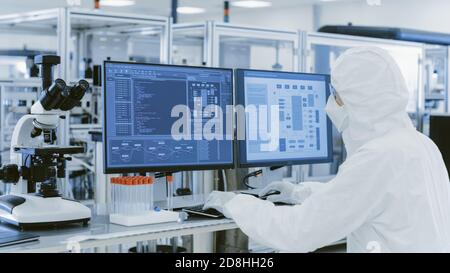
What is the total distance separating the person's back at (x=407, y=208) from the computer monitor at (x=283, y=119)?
0.70m

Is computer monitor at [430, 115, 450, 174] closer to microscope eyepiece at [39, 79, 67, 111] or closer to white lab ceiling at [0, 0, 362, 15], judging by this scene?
microscope eyepiece at [39, 79, 67, 111]

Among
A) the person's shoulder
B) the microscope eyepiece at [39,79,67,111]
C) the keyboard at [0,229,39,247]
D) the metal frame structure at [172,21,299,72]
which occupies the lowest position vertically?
the keyboard at [0,229,39,247]

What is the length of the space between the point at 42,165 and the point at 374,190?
0.97 m

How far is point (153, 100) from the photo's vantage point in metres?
2.02

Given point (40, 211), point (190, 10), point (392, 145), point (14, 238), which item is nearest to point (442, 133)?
point (392, 145)

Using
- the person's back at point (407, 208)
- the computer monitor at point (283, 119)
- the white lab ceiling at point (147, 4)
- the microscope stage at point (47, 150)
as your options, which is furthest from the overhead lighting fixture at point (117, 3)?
the person's back at point (407, 208)

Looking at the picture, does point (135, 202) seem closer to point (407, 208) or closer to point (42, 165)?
point (42, 165)

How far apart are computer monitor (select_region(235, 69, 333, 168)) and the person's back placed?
0.70 m

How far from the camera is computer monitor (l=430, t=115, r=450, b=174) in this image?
9.24ft

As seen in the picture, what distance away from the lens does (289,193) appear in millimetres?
2164

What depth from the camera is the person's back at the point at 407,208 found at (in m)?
1.58

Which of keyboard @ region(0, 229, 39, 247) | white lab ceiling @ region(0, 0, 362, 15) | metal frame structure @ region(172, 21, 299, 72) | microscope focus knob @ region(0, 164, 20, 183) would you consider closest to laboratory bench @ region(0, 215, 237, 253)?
keyboard @ region(0, 229, 39, 247)

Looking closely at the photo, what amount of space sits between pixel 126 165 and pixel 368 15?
7.70 metres
